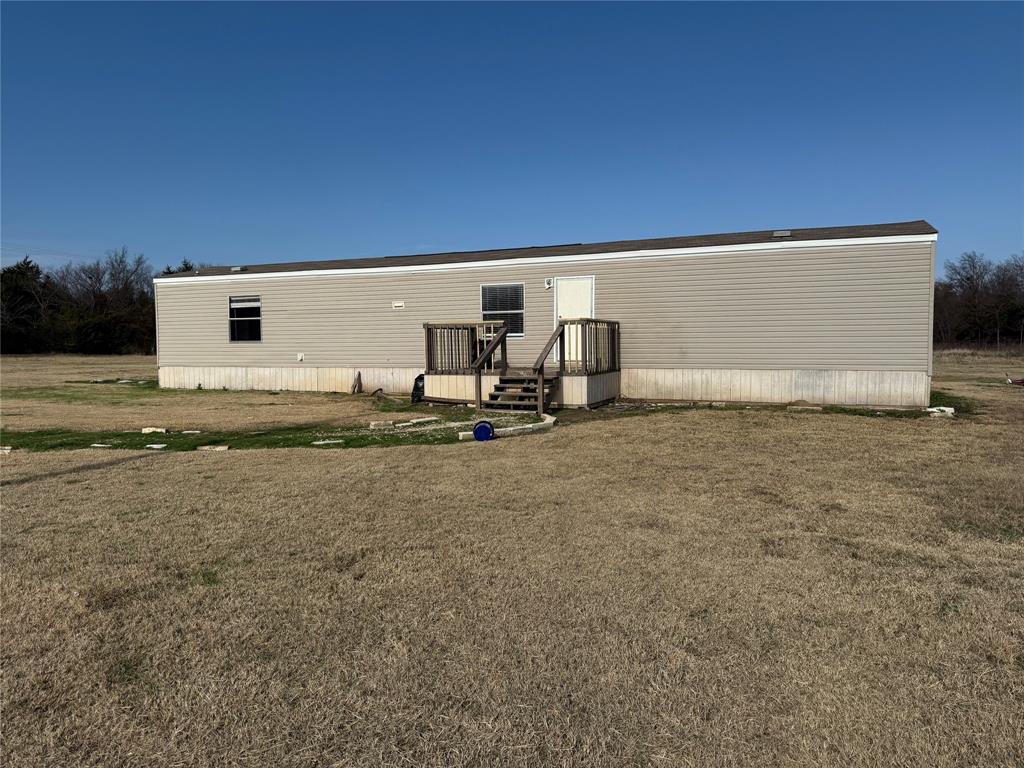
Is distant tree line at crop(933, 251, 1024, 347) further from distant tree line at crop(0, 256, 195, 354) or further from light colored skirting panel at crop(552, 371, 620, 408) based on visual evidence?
distant tree line at crop(0, 256, 195, 354)

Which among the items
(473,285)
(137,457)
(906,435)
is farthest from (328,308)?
(906,435)

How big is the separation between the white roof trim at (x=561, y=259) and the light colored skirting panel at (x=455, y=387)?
114 inches

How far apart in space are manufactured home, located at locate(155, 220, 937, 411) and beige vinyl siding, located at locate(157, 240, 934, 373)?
1.0 inches

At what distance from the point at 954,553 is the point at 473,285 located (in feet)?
39.0

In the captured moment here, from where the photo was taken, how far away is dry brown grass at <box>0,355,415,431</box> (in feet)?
34.9

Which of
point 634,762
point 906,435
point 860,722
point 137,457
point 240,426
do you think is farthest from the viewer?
point 240,426

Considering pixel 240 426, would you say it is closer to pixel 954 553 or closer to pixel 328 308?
pixel 328 308

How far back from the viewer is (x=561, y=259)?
46.3 ft

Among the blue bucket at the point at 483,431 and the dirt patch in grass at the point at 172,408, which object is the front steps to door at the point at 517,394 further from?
the blue bucket at the point at 483,431

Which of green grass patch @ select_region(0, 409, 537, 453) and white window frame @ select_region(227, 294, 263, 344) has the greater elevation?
white window frame @ select_region(227, 294, 263, 344)

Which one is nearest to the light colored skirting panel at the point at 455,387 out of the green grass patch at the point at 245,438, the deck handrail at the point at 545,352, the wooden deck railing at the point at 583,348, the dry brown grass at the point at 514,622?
the wooden deck railing at the point at 583,348

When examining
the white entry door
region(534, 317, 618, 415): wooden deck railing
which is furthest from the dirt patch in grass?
the white entry door

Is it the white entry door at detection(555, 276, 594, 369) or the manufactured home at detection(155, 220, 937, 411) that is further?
the white entry door at detection(555, 276, 594, 369)

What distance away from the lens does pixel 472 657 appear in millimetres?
A: 2754
